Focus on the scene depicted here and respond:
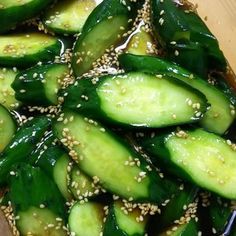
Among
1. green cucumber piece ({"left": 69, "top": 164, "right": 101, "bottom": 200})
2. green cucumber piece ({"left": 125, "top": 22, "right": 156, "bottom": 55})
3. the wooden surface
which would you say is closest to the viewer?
green cucumber piece ({"left": 69, "top": 164, "right": 101, "bottom": 200})

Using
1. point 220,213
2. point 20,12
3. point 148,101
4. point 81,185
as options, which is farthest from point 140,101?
point 20,12

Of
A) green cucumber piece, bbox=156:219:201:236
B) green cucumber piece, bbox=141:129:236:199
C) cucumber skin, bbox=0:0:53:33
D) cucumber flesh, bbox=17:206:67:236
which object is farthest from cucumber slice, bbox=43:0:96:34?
green cucumber piece, bbox=156:219:201:236

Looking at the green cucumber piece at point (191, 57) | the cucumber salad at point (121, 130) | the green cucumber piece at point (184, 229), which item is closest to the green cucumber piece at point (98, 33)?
the cucumber salad at point (121, 130)

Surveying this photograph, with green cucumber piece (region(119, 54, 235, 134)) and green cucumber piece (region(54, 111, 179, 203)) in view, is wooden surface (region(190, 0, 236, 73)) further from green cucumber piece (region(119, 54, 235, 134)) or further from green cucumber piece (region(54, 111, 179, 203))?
green cucumber piece (region(54, 111, 179, 203))

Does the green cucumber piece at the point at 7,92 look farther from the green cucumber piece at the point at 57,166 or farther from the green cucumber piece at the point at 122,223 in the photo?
the green cucumber piece at the point at 122,223

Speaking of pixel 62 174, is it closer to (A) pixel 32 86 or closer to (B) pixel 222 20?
(A) pixel 32 86

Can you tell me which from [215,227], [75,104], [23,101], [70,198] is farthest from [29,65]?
[215,227]
